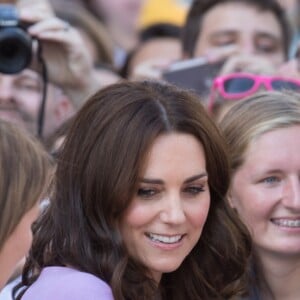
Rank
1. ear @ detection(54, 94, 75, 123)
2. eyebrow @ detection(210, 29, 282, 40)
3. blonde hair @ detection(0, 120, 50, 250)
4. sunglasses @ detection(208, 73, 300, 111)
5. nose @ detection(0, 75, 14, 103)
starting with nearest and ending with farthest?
blonde hair @ detection(0, 120, 50, 250), sunglasses @ detection(208, 73, 300, 111), nose @ detection(0, 75, 14, 103), ear @ detection(54, 94, 75, 123), eyebrow @ detection(210, 29, 282, 40)

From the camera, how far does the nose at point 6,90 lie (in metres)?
4.52

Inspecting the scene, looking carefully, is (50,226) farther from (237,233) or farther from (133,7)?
(133,7)

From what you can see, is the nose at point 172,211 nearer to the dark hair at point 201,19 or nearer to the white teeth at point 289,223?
the white teeth at point 289,223

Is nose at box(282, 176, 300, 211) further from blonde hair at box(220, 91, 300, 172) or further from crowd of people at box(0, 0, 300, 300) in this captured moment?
blonde hair at box(220, 91, 300, 172)

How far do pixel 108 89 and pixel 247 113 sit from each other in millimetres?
823

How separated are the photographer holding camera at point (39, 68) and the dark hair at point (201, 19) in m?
1.00

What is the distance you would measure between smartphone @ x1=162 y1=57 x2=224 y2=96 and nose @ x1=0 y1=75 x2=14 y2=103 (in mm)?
710

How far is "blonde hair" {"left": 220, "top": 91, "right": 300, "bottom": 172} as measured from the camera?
11.6 ft

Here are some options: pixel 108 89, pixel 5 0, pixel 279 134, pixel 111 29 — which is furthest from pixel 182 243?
pixel 111 29

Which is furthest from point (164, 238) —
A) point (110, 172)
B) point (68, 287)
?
→ point (68, 287)

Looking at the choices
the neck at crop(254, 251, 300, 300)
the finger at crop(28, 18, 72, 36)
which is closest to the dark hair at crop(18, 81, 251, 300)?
the neck at crop(254, 251, 300, 300)

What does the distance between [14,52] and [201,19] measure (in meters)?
1.90

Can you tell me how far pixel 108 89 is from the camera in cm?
295

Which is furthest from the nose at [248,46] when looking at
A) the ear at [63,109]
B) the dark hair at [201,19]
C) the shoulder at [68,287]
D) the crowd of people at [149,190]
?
the shoulder at [68,287]
